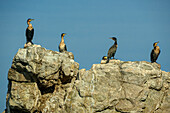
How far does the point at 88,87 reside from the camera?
49.2 feet

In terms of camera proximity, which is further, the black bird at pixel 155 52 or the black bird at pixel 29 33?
the black bird at pixel 29 33

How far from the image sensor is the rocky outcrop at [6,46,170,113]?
581 inches

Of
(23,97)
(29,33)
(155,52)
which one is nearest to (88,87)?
(23,97)

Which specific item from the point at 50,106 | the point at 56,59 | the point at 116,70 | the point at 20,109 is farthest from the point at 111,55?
the point at 20,109

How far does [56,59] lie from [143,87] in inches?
190

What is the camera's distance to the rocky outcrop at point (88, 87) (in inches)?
581

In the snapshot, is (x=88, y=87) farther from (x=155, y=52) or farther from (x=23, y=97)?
(x=155, y=52)

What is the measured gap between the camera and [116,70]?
1527 centimetres

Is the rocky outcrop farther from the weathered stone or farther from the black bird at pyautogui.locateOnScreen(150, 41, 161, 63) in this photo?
the black bird at pyautogui.locateOnScreen(150, 41, 161, 63)

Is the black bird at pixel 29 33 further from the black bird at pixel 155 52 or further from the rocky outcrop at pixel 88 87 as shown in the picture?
the black bird at pixel 155 52

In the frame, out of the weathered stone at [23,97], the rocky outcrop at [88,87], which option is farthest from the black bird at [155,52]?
the weathered stone at [23,97]

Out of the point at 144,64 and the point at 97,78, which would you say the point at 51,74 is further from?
the point at 144,64

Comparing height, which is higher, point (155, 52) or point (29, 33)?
point (29, 33)

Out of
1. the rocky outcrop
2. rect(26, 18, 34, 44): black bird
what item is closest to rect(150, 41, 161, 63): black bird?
the rocky outcrop
